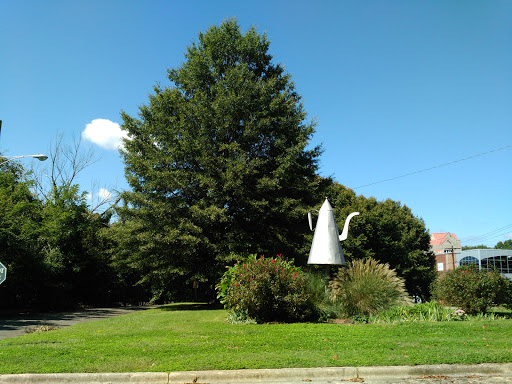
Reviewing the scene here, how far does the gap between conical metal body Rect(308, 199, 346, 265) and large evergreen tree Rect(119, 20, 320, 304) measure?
17.8 ft

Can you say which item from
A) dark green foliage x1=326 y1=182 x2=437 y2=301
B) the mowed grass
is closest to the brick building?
dark green foliage x1=326 y1=182 x2=437 y2=301

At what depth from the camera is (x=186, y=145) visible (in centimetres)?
2022

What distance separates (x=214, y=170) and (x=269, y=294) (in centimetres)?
986

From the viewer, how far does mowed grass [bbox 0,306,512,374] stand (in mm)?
6484

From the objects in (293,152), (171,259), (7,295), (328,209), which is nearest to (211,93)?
(293,152)

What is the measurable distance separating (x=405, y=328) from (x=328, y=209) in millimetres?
6117

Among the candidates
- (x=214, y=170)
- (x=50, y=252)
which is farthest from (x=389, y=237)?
(x=50, y=252)

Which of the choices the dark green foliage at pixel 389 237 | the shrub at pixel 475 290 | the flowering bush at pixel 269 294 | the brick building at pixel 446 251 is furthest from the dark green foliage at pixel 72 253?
the brick building at pixel 446 251

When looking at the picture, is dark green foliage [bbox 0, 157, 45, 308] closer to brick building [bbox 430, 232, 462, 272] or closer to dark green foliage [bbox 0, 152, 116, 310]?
dark green foliage [bbox 0, 152, 116, 310]

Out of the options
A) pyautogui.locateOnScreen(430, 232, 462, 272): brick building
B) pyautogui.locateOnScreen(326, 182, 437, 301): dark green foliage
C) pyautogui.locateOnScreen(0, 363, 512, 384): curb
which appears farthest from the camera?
pyautogui.locateOnScreen(430, 232, 462, 272): brick building

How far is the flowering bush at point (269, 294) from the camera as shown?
1144 centimetres

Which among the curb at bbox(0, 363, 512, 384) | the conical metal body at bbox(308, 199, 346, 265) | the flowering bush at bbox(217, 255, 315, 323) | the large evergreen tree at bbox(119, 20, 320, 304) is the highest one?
the large evergreen tree at bbox(119, 20, 320, 304)

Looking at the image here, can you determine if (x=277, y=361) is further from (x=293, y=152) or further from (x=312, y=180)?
(x=312, y=180)

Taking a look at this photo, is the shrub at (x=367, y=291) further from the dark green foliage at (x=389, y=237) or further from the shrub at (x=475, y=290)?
the dark green foliage at (x=389, y=237)
